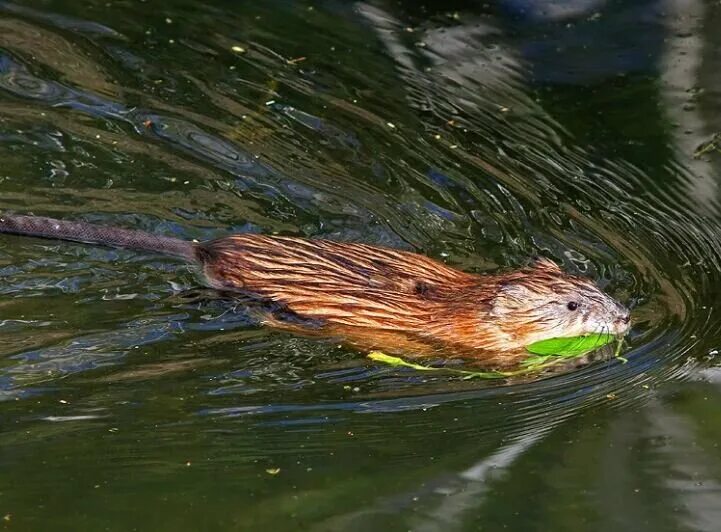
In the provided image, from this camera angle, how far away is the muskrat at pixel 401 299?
5.04 metres

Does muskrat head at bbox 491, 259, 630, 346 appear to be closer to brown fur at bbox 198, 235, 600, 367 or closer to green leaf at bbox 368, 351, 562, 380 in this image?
brown fur at bbox 198, 235, 600, 367

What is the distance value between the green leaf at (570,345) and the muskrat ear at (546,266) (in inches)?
11.2

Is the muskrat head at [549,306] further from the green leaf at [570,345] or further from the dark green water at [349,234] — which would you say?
the dark green water at [349,234]

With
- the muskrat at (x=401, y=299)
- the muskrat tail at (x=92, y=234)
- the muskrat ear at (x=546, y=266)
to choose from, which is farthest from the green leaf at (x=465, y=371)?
the muskrat tail at (x=92, y=234)

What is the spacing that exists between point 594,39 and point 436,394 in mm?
3116

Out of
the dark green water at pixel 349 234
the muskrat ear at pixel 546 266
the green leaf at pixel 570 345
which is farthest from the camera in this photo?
the muskrat ear at pixel 546 266

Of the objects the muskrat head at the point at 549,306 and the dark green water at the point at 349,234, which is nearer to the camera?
the dark green water at the point at 349,234

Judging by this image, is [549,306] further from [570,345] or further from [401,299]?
[401,299]

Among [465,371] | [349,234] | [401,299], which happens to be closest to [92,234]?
[349,234]

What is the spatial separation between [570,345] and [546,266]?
341 millimetres

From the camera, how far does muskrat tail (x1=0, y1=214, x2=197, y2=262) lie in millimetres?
5254

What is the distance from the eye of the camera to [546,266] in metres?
5.23

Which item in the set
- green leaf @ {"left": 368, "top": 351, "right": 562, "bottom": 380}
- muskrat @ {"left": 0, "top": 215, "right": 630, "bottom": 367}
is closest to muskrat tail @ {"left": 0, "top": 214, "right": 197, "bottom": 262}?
muskrat @ {"left": 0, "top": 215, "right": 630, "bottom": 367}

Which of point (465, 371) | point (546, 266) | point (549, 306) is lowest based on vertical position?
point (465, 371)
